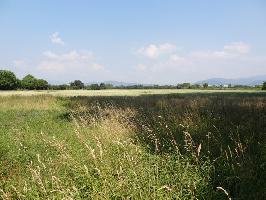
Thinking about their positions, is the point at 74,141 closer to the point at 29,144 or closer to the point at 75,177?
the point at 29,144

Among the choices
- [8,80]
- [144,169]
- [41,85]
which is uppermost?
[8,80]

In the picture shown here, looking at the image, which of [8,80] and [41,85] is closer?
[41,85]

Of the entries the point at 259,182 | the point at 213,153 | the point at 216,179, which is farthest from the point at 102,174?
the point at 213,153

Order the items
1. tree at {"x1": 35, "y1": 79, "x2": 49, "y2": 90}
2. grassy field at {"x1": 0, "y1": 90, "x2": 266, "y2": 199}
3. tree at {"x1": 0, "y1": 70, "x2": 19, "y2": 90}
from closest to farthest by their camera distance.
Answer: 1. grassy field at {"x1": 0, "y1": 90, "x2": 266, "y2": 199}
2. tree at {"x1": 35, "y1": 79, "x2": 49, "y2": 90}
3. tree at {"x1": 0, "y1": 70, "x2": 19, "y2": 90}

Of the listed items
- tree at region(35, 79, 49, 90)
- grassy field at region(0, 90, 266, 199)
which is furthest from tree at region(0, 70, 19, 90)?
grassy field at region(0, 90, 266, 199)

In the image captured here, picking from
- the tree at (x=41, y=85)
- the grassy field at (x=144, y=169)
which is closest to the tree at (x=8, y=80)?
the tree at (x=41, y=85)

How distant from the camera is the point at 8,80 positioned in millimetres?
122188

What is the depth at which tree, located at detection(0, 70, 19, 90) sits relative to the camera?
120863mm

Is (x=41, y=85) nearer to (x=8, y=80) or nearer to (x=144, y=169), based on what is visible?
(x=8, y=80)

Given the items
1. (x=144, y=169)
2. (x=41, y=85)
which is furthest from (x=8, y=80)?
(x=144, y=169)

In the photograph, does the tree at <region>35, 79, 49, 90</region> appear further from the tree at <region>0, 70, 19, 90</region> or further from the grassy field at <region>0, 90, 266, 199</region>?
the grassy field at <region>0, 90, 266, 199</region>

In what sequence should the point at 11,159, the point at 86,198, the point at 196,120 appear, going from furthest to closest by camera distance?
1. the point at 196,120
2. the point at 11,159
3. the point at 86,198

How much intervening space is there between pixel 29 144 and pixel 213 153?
5.34 metres

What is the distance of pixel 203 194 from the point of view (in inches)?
212
